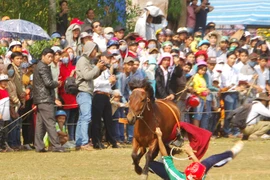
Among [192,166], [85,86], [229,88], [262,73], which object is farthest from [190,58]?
[192,166]

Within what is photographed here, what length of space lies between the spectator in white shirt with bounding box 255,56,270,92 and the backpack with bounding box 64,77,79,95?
585cm

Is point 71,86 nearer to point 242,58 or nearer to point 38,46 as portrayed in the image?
point 38,46

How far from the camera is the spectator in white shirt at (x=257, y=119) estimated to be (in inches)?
802

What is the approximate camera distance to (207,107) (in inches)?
851

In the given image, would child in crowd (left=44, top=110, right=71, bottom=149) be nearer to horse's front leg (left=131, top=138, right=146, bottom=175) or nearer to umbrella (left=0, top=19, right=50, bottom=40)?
umbrella (left=0, top=19, right=50, bottom=40)

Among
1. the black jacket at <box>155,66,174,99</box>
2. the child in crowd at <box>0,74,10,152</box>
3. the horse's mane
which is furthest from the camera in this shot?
the black jacket at <box>155,66,174,99</box>

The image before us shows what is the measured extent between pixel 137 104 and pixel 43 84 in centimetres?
440

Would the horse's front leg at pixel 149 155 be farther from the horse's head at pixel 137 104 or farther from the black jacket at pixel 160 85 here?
the black jacket at pixel 160 85

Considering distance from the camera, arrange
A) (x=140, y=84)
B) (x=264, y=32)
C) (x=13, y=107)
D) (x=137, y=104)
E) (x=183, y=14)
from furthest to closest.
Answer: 1. (x=264, y=32)
2. (x=183, y=14)
3. (x=13, y=107)
4. (x=140, y=84)
5. (x=137, y=104)

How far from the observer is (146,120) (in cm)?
1425

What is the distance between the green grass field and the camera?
14.8m

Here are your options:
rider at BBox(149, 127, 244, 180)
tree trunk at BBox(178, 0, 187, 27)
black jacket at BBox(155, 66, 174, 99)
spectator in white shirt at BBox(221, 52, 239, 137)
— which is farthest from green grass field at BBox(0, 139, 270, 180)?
tree trunk at BBox(178, 0, 187, 27)

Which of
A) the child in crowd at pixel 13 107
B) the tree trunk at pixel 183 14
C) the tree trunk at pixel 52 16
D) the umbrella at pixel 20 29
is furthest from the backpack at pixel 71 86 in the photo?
the tree trunk at pixel 183 14

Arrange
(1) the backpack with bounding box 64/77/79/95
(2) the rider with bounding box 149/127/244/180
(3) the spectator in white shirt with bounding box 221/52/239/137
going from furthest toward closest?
(3) the spectator in white shirt with bounding box 221/52/239/137, (1) the backpack with bounding box 64/77/79/95, (2) the rider with bounding box 149/127/244/180
